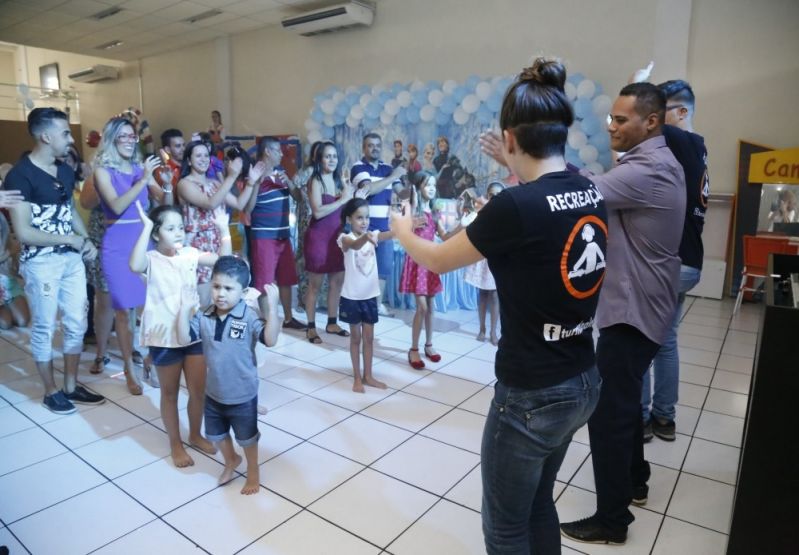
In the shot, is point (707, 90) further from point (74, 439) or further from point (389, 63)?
point (74, 439)

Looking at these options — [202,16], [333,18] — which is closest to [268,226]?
[333,18]

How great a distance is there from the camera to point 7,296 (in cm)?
433

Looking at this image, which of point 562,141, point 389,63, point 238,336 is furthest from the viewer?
point 389,63

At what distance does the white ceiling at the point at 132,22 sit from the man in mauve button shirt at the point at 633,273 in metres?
6.32

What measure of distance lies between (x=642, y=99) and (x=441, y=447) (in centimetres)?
183

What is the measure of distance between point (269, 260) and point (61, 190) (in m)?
1.67

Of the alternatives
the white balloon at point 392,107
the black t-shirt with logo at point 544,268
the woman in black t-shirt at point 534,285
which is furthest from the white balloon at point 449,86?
the black t-shirt with logo at point 544,268

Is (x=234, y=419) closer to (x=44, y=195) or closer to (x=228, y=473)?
(x=228, y=473)

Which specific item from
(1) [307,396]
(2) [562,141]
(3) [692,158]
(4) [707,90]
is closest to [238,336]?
(1) [307,396]

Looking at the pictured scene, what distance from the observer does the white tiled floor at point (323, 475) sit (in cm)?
196

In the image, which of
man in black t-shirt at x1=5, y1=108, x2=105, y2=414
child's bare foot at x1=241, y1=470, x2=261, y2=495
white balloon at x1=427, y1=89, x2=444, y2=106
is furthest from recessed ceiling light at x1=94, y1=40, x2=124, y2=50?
child's bare foot at x1=241, y1=470, x2=261, y2=495

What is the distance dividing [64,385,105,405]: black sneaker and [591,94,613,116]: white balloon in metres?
4.99

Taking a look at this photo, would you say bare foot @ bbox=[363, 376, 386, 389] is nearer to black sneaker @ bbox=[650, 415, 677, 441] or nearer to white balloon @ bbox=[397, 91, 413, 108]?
black sneaker @ bbox=[650, 415, 677, 441]

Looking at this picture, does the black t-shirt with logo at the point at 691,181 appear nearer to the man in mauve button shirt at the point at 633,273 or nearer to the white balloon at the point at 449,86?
the man in mauve button shirt at the point at 633,273
